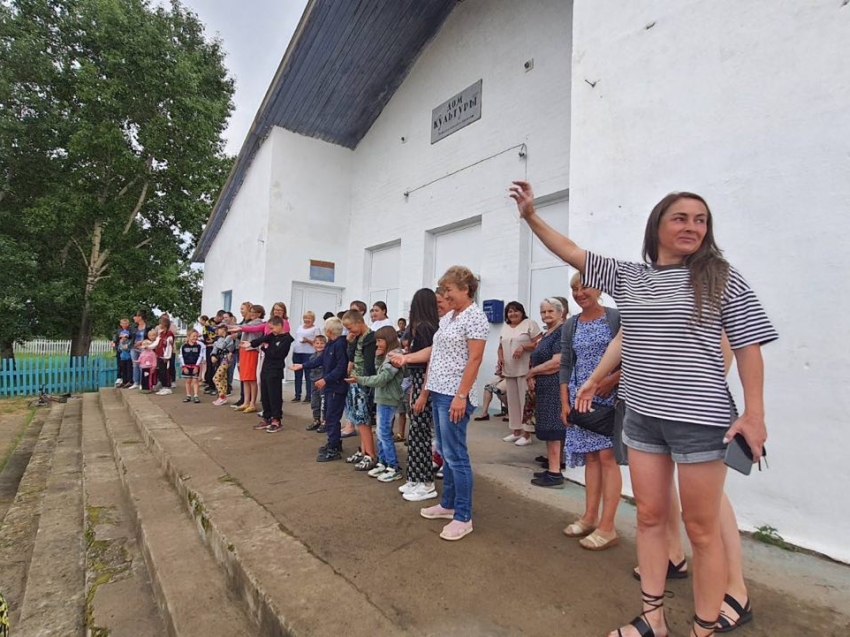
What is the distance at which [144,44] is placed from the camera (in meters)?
14.6

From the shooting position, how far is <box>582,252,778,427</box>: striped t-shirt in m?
1.59

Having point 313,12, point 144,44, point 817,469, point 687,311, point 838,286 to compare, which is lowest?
point 817,469

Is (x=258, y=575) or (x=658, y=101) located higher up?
(x=658, y=101)

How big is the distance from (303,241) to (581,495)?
909cm

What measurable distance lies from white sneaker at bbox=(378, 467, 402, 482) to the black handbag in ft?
6.31

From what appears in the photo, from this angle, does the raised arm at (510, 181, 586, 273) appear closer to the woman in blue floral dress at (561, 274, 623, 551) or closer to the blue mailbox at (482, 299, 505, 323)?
the woman in blue floral dress at (561, 274, 623, 551)

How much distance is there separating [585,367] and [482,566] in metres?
1.29

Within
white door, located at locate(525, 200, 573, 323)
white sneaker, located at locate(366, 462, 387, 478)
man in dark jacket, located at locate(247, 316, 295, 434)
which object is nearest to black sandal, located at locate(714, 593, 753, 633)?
white sneaker, located at locate(366, 462, 387, 478)

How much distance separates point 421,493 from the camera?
11.2ft

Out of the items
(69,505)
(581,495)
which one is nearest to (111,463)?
(69,505)

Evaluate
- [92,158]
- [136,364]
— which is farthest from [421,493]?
[92,158]

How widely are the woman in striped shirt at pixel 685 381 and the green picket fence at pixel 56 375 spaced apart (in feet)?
51.0

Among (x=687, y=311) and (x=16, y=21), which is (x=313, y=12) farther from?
(x=16, y=21)

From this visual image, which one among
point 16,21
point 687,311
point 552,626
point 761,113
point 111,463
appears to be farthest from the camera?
point 16,21
